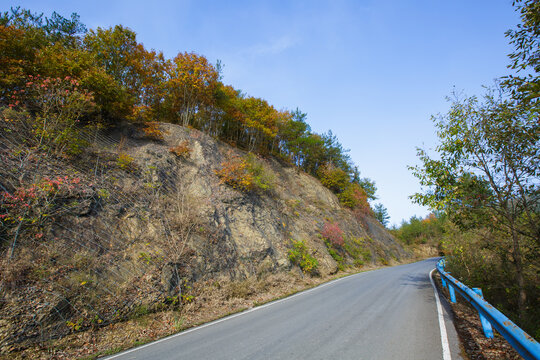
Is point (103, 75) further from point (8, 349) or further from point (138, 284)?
point (8, 349)

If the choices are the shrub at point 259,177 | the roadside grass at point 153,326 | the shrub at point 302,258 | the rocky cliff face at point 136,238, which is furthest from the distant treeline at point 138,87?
the shrub at point 302,258

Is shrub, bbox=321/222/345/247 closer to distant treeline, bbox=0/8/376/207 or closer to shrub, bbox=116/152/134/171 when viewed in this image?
distant treeline, bbox=0/8/376/207

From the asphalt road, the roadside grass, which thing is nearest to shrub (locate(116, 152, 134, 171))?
the roadside grass

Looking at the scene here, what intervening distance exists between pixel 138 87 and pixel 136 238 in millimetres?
14723

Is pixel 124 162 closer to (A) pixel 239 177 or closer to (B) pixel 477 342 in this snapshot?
(A) pixel 239 177

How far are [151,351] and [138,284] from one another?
9.92ft

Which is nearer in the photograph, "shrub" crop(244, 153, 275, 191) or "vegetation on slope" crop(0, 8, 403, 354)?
"vegetation on slope" crop(0, 8, 403, 354)

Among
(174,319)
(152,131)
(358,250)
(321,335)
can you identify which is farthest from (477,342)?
(358,250)

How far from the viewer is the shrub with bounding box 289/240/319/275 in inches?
569

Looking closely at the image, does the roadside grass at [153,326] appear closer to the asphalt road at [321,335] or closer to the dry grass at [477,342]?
the asphalt road at [321,335]

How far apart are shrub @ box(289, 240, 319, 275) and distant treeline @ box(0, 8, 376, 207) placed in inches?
518

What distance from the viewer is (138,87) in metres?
18.8

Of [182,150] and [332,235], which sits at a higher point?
[182,150]

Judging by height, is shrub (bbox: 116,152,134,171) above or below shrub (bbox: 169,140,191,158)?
below
